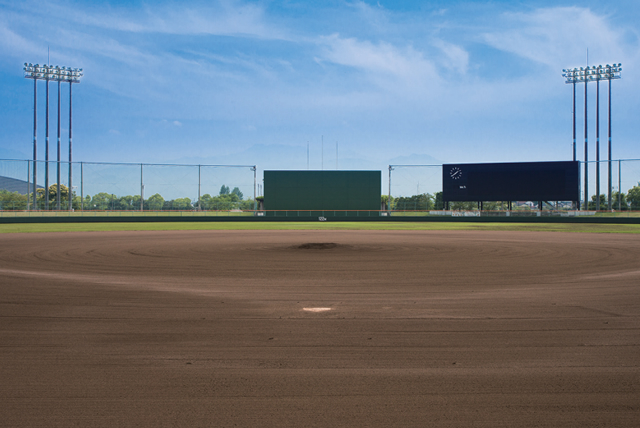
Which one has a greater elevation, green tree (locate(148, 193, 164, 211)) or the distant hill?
the distant hill

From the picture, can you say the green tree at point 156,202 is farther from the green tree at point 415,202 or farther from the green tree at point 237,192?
the green tree at point 415,202

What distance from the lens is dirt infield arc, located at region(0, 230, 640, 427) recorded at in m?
2.83

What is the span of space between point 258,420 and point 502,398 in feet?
5.62

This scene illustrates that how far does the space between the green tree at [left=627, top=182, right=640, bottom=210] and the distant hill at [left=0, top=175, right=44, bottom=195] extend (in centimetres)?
4973

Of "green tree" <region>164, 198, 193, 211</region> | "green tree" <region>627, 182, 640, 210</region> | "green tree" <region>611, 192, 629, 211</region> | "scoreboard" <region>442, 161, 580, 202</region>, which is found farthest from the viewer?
"green tree" <region>164, 198, 193, 211</region>

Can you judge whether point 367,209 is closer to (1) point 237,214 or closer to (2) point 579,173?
(1) point 237,214

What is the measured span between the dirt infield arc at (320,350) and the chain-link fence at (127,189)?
101ft

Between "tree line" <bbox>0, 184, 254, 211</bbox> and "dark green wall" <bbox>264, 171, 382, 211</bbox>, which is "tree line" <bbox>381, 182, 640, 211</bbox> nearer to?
"dark green wall" <bbox>264, 171, 382, 211</bbox>

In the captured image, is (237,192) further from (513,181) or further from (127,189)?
(513,181)

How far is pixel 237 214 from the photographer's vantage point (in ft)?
125

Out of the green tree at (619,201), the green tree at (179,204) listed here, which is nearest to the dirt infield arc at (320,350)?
the green tree at (179,204)

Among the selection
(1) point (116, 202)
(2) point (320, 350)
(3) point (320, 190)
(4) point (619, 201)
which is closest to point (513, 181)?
(4) point (619, 201)

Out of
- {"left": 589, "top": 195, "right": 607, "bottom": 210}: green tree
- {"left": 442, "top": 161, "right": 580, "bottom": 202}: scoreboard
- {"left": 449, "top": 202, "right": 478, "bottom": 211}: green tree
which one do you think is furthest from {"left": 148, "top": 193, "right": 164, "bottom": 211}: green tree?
{"left": 589, "top": 195, "right": 607, "bottom": 210}: green tree

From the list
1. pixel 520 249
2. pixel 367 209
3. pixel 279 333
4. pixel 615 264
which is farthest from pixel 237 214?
pixel 279 333
